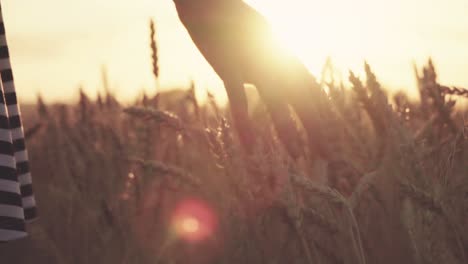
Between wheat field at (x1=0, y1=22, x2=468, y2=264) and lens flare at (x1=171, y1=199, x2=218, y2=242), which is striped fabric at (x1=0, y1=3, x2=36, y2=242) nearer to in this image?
wheat field at (x1=0, y1=22, x2=468, y2=264)

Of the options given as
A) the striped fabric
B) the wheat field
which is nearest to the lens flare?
the wheat field

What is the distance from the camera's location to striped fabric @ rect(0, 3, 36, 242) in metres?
1.67

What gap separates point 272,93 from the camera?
1157 millimetres

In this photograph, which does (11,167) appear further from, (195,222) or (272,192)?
(272,192)

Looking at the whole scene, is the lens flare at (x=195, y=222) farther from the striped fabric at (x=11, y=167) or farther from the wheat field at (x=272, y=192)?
the striped fabric at (x=11, y=167)

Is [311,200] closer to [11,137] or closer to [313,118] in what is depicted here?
[313,118]

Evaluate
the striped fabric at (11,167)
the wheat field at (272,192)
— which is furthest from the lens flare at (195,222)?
the striped fabric at (11,167)

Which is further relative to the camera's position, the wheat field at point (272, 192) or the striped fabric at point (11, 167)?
the striped fabric at point (11, 167)

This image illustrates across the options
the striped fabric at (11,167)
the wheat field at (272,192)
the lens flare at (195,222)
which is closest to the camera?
the wheat field at (272,192)

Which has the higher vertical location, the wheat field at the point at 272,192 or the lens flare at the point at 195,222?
the wheat field at the point at 272,192

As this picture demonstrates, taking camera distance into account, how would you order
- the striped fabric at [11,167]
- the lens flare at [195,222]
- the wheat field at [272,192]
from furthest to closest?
1. the striped fabric at [11,167]
2. the lens flare at [195,222]
3. the wheat field at [272,192]

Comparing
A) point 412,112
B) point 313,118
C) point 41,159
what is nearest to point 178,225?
point 313,118

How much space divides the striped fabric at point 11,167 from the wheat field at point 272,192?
0.10 metres

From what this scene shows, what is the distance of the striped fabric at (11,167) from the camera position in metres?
1.67
